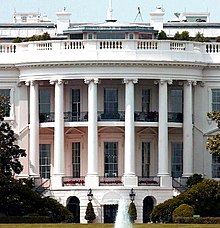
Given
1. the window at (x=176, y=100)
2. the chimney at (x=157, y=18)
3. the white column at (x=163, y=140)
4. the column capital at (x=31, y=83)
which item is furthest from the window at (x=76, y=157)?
the chimney at (x=157, y=18)

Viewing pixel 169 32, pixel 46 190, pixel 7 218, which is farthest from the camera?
pixel 169 32

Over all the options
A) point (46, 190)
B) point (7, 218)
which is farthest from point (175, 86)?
point (7, 218)

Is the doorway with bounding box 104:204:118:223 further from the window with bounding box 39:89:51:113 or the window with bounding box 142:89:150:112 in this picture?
the window with bounding box 39:89:51:113

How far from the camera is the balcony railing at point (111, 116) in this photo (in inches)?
4594

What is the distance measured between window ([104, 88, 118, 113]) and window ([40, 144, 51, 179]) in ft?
14.4

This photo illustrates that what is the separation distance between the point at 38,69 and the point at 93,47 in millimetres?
3748

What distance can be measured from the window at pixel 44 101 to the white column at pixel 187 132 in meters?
8.47

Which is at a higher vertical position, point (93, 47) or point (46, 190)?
point (93, 47)

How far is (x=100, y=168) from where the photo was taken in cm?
11725

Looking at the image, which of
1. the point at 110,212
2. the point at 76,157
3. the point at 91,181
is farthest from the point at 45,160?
the point at 110,212

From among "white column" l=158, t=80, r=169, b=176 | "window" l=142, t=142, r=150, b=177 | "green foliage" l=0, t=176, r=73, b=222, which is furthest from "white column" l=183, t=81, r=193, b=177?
"green foliage" l=0, t=176, r=73, b=222

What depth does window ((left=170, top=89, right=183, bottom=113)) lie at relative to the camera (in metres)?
119

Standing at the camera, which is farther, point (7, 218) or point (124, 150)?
point (124, 150)

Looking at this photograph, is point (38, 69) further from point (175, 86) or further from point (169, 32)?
point (169, 32)
